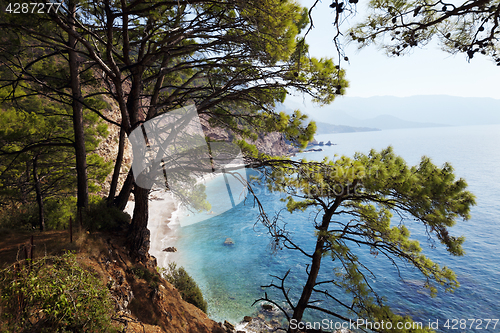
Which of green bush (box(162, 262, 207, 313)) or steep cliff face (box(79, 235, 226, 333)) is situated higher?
steep cliff face (box(79, 235, 226, 333))

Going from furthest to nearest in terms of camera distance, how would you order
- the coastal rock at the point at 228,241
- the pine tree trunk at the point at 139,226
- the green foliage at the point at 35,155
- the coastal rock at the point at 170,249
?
1. the coastal rock at the point at 228,241
2. the coastal rock at the point at 170,249
3. the green foliage at the point at 35,155
4. the pine tree trunk at the point at 139,226

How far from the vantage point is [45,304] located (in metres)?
2.38

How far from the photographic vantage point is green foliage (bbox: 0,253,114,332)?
2301mm

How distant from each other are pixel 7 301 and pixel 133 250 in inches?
139

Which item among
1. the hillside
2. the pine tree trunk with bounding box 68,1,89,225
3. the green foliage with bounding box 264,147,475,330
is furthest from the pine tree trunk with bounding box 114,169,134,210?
the green foliage with bounding box 264,147,475,330

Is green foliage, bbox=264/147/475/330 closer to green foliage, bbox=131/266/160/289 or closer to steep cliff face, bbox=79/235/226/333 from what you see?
steep cliff face, bbox=79/235/226/333

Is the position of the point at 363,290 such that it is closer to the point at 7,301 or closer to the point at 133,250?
the point at 7,301

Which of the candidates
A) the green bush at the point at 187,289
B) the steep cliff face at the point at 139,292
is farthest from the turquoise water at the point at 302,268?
the steep cliff face at the point at 139,292

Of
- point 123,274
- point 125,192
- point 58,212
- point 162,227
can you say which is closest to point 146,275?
point 123,274

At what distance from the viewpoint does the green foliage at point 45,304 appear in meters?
2.30

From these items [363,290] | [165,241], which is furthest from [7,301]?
[165,241]

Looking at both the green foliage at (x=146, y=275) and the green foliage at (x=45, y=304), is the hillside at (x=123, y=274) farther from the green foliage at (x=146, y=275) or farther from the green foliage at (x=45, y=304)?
the green foliage at (x=45, y=304)

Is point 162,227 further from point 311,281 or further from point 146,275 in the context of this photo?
point 311,281

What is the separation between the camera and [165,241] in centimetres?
1961
